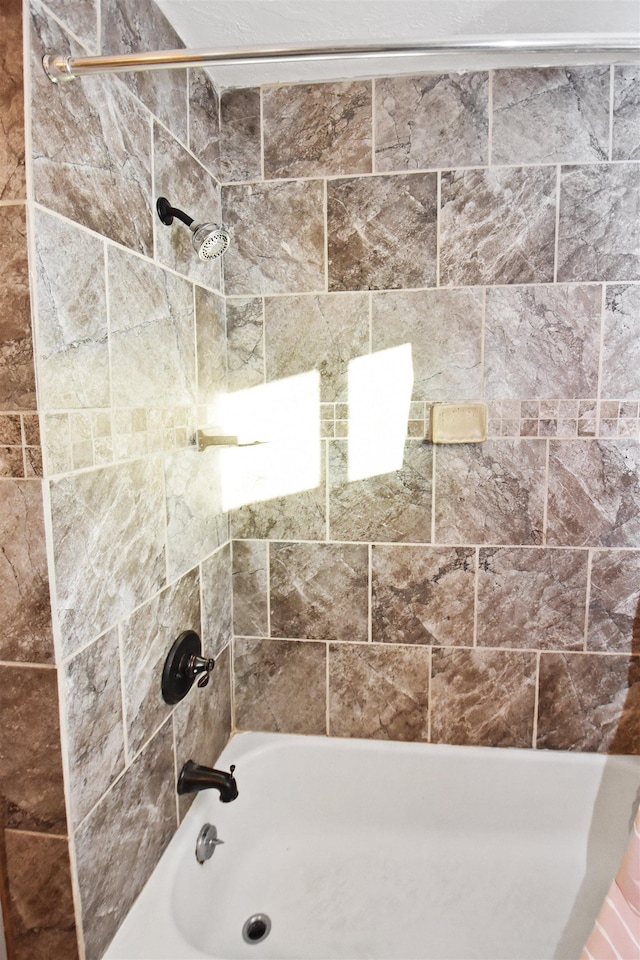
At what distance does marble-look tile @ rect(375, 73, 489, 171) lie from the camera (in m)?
1.49

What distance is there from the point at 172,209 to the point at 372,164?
2.03 ft

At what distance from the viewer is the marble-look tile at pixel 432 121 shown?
1.49 m

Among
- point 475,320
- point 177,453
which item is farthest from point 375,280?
point 177,453

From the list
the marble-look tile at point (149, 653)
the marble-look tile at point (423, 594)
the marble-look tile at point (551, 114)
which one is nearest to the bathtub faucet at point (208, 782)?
the marble-look tile at point (149, 653)

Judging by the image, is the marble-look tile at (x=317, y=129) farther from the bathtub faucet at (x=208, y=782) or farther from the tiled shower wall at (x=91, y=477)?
the bathtub faucet at (x=208, y=782)

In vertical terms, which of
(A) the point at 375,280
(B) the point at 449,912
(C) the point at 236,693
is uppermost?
(A) the point at 375,280

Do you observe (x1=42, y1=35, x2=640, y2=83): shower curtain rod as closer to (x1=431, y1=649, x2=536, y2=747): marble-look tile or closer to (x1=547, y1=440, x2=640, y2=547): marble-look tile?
(x1=547, y1=440, x2=640, y2=547): marble-look tile

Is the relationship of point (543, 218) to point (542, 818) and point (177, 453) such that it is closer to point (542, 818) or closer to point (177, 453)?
point (177, 453)

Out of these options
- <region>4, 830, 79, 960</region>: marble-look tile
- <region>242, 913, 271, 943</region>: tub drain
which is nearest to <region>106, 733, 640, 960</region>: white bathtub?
<region>242, 913, 271, 943</region>: tub drain

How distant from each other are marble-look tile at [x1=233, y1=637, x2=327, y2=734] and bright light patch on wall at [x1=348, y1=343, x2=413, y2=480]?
0.58 metres

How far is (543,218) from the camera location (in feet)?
4.91

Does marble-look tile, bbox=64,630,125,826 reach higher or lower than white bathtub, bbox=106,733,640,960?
higher

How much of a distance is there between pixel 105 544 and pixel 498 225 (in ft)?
4.19

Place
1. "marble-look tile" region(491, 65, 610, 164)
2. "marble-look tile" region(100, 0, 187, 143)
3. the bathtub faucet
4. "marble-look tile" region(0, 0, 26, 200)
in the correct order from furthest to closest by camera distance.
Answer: "marble-look tile" region(491, 65, 610, 164), the bathtub faucet, "marble-look tile" region(100, 0, 187, 143), "marble-look tile" region(0, 0, 26, 200)
